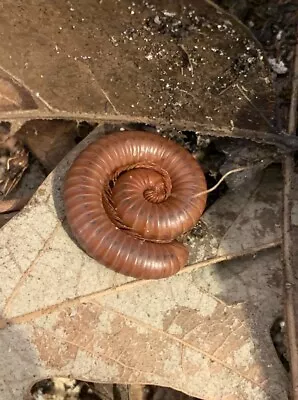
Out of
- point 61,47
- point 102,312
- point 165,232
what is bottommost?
point 102,312

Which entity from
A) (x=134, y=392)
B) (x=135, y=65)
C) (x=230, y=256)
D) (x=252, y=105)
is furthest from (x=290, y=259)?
(x=135, y=65)

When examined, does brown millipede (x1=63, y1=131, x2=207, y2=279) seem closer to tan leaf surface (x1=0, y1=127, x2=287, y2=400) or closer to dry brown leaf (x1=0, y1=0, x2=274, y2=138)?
tan leaf surface (x1=0, y1=127, x2=287, y2=400)

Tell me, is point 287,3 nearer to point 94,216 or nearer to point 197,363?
point 94,216

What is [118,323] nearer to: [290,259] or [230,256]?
[230,256]

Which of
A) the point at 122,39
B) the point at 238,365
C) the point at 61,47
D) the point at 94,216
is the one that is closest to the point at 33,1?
the point at 61,47

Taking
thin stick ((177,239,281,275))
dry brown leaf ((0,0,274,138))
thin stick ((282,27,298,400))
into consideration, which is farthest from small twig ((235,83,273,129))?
thin stick ((177,239,281,275))
